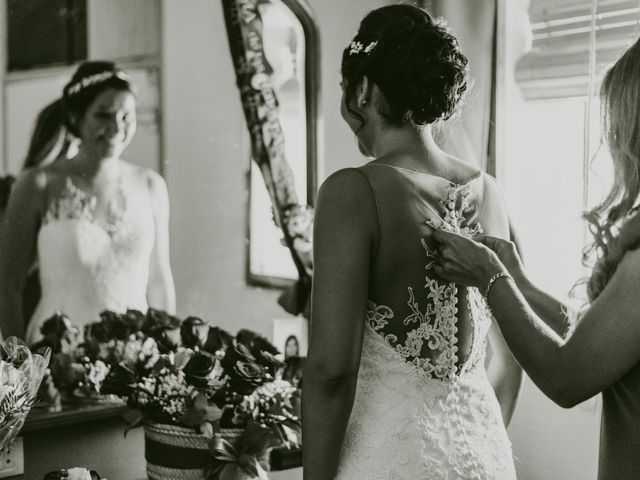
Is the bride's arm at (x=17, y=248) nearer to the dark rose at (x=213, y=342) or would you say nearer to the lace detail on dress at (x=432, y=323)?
the dark rose at (x=213, y=342)

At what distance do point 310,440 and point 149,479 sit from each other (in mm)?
544

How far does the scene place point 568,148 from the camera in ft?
9.29

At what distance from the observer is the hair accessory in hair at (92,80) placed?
201 cm

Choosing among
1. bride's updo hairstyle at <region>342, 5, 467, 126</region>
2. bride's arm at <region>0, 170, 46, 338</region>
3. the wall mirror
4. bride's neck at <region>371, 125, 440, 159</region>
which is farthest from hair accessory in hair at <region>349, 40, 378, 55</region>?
bride's arm at <region>0, 170, 46, 338</region>

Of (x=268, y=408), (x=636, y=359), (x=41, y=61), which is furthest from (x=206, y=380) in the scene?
(x=636, y=359)

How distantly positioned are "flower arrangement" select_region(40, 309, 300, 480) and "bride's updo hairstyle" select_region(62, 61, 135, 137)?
48 cm

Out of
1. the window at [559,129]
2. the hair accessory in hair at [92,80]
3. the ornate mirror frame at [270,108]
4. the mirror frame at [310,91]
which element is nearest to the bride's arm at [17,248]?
the hair accessory in hair at [92,80]

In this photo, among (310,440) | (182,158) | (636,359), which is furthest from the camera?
(182,158)

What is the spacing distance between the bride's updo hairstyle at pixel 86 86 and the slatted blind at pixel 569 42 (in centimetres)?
146

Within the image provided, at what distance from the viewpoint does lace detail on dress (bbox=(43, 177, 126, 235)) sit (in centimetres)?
201

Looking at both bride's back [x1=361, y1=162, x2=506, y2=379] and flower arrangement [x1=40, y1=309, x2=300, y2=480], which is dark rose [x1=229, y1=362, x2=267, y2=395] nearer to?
flower arrangement [x1=40, y1=309, x2=300, y2=480]

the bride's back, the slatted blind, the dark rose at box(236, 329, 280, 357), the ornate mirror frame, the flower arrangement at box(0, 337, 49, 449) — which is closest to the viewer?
the flower arrangement at box(0, 337, 49, 449)

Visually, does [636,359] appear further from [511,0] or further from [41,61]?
[511,0]

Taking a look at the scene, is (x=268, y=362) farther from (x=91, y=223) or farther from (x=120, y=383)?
(x=91, y=223)
